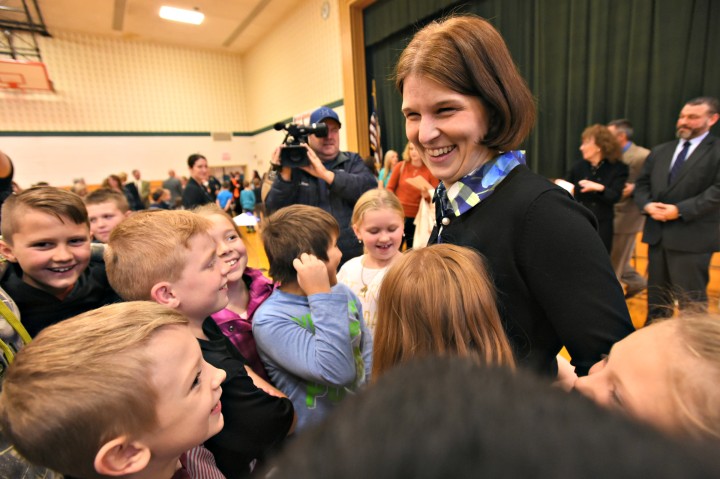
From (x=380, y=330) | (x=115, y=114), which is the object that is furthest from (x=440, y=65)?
(x=115, y=114)

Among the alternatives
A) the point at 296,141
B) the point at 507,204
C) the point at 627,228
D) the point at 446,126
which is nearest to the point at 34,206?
the point at 296,141

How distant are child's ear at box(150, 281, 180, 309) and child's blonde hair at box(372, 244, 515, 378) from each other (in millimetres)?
655

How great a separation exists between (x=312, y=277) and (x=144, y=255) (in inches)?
20.7

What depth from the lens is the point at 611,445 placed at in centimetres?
16

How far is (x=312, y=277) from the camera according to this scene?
126 centimetres

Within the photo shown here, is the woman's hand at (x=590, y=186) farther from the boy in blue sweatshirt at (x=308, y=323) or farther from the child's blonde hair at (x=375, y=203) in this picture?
the boy in blue sweatshirt at (x=308, y=323)

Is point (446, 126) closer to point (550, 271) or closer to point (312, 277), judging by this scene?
point (550, 271)

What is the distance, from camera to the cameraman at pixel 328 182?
234 centimetres

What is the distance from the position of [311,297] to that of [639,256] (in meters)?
5.07

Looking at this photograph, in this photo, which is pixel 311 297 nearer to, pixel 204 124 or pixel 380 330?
pixel 380 330

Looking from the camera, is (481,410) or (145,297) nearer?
(481,410)

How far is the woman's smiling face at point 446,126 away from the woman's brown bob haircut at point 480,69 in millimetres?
19

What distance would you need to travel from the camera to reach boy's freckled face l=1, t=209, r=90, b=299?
1.35 m

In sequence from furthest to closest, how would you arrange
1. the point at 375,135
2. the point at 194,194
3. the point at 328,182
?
the point at 375,135, the point at 194,194, the point at 328,182
